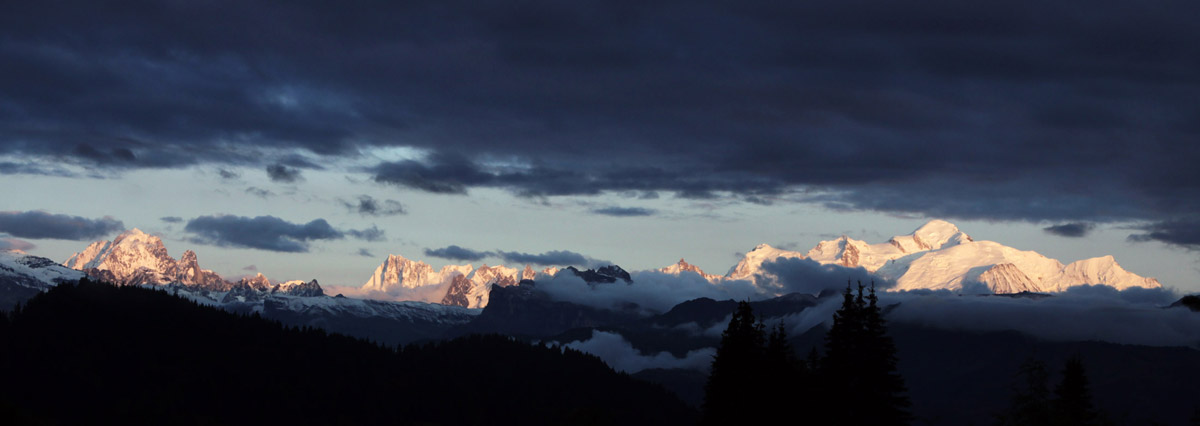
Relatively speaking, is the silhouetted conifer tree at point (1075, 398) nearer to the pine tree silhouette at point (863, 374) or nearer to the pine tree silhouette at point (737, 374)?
the pine tree silhouette at point (863, 374)

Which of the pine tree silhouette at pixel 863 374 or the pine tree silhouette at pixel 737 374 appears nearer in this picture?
the pine tree silhouette at pixel 863 374

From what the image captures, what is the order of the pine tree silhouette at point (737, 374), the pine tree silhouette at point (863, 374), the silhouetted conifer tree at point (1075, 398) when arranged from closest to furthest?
the pine tree silhouette at point (863, 374) < the silhouetted conifer tree at point (1075, 398) < the pine tree silhouette at point (737, 374)

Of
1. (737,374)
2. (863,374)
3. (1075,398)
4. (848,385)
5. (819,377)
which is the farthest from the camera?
(737,374)

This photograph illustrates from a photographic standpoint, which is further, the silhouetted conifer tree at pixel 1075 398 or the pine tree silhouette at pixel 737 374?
the pine tree silhouette at pixel 737 374

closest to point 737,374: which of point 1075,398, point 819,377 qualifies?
point 819,377

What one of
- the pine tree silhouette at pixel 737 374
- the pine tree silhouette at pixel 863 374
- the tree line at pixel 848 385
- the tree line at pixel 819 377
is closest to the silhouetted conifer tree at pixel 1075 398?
the tree line at pixel 848 385

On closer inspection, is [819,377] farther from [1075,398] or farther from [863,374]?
[1075,398]

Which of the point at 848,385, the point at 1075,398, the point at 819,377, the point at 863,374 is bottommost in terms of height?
the point at 1075,398

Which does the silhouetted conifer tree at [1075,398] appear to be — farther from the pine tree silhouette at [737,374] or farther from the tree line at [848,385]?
the pine tree silhouette at [737,374]

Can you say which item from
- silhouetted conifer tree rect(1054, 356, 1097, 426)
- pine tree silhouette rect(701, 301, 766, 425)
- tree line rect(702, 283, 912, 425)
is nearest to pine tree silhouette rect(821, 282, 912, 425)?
tree line rect(702, 283, 912, 425)

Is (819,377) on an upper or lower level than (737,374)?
upper

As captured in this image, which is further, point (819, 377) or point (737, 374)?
point (737, 374)

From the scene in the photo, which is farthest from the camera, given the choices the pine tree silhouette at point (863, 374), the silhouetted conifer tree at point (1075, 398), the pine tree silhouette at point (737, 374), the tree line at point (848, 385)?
the pine tree silhouette at point (737, 374)

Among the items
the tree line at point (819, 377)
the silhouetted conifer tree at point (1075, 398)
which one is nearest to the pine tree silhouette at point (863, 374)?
the tree line at point (819, 377)
